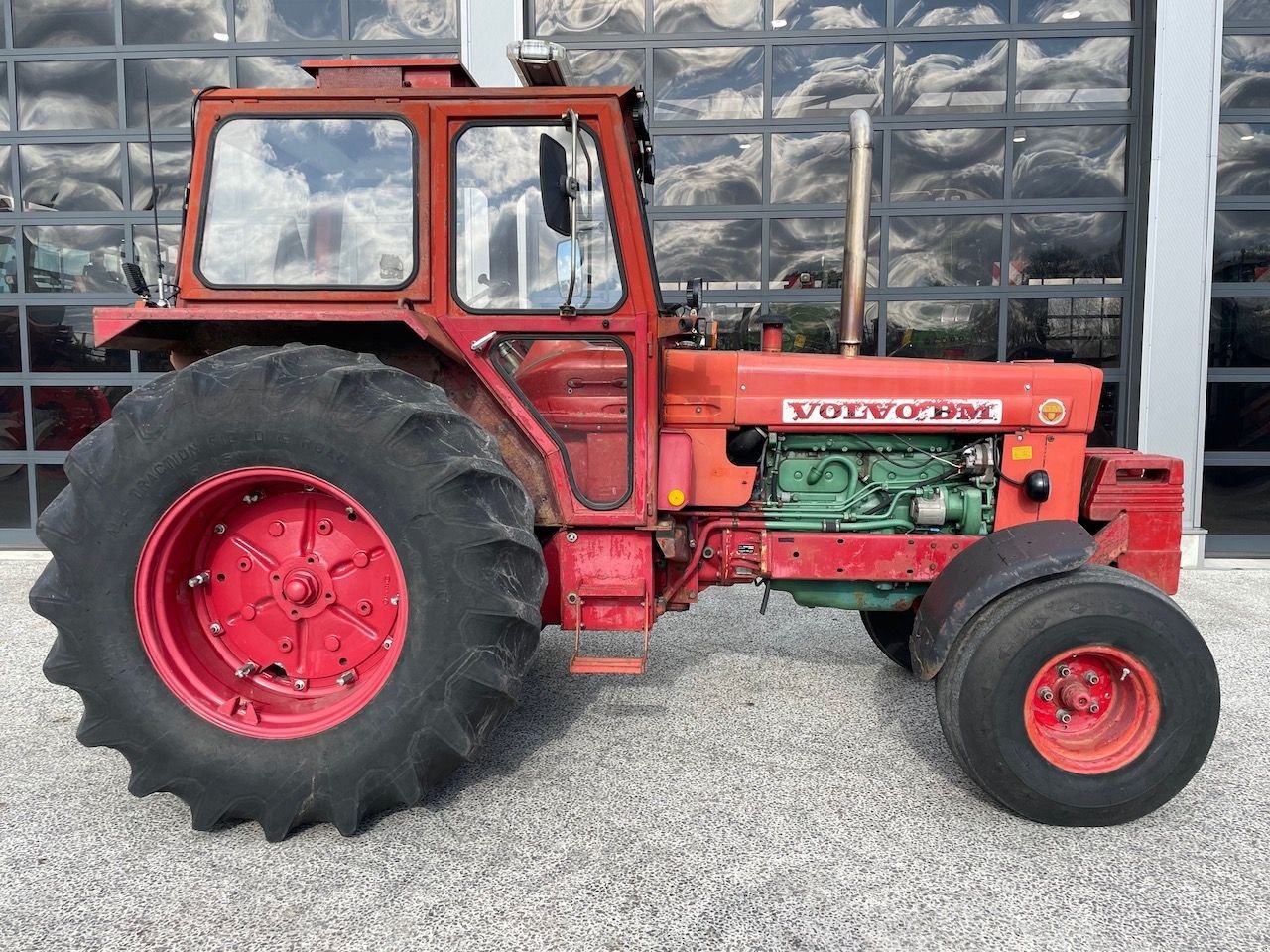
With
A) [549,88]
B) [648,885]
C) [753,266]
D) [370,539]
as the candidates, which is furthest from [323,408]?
[753,266]

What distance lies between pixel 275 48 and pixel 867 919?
6724mm

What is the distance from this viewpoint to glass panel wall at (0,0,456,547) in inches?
236

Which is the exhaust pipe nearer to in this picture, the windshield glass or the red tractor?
the red tractor

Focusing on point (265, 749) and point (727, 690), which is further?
point (727, 690)

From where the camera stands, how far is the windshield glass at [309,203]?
8.63 feet

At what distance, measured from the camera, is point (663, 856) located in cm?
227

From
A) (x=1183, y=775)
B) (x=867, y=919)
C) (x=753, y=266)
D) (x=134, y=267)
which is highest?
Result: (x=753, y=266)

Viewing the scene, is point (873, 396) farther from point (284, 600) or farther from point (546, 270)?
point (284, 600)

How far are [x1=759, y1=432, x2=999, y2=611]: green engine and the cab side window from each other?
0.92m

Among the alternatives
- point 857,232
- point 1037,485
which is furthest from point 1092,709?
point 857,232

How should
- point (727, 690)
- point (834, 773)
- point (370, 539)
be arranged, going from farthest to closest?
point (727, 690) → point (834, 773) → point (370, 539)

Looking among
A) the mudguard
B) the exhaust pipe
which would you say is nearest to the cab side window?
the exhaust pipe

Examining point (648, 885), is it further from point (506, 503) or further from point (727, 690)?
point (727, 690)

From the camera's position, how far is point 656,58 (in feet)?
19.9
